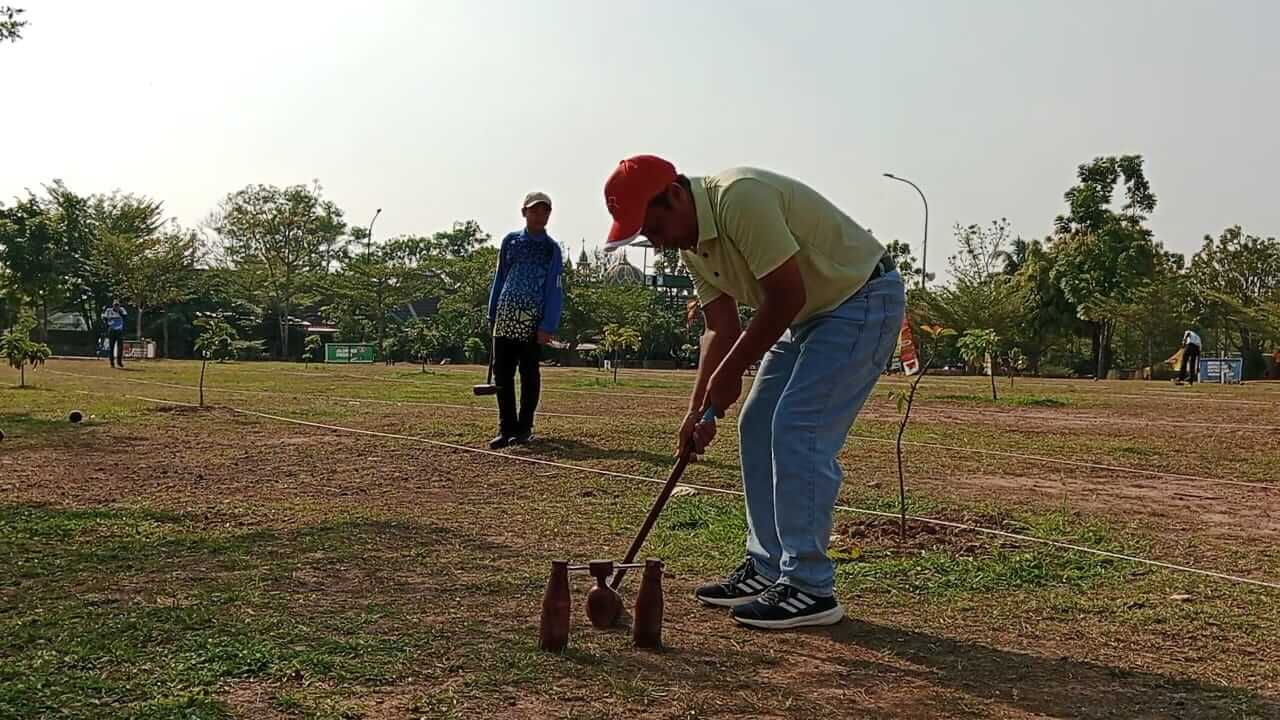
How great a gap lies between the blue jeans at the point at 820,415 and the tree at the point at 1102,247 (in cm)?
4173

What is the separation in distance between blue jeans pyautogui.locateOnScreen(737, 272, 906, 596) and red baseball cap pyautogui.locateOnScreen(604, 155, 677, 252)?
2.29 feet

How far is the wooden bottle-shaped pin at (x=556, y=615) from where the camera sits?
310 centimetres

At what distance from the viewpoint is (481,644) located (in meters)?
3.17

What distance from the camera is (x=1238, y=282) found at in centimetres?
4328

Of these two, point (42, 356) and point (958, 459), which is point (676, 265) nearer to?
point (42, 356)

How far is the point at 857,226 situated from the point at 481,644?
5.84 feet

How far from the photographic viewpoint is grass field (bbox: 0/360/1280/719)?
9.17 ft

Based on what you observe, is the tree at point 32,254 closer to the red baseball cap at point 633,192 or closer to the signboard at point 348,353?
the signboard at point 348,353

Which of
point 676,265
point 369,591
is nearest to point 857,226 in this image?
point 369,591

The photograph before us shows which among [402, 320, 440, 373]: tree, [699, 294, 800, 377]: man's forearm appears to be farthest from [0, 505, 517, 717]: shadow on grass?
[402, 320, 440, 373]: tree

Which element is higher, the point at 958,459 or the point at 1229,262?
the point at 1229,262

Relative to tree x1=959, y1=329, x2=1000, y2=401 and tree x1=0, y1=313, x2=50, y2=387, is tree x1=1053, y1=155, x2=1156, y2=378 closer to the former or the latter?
tree x1=959, y1=329, x2=1000, y2=401

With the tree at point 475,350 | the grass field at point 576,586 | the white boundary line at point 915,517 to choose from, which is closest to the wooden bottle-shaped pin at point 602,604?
the grass field at point 576,586

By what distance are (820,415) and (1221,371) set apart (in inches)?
1349
